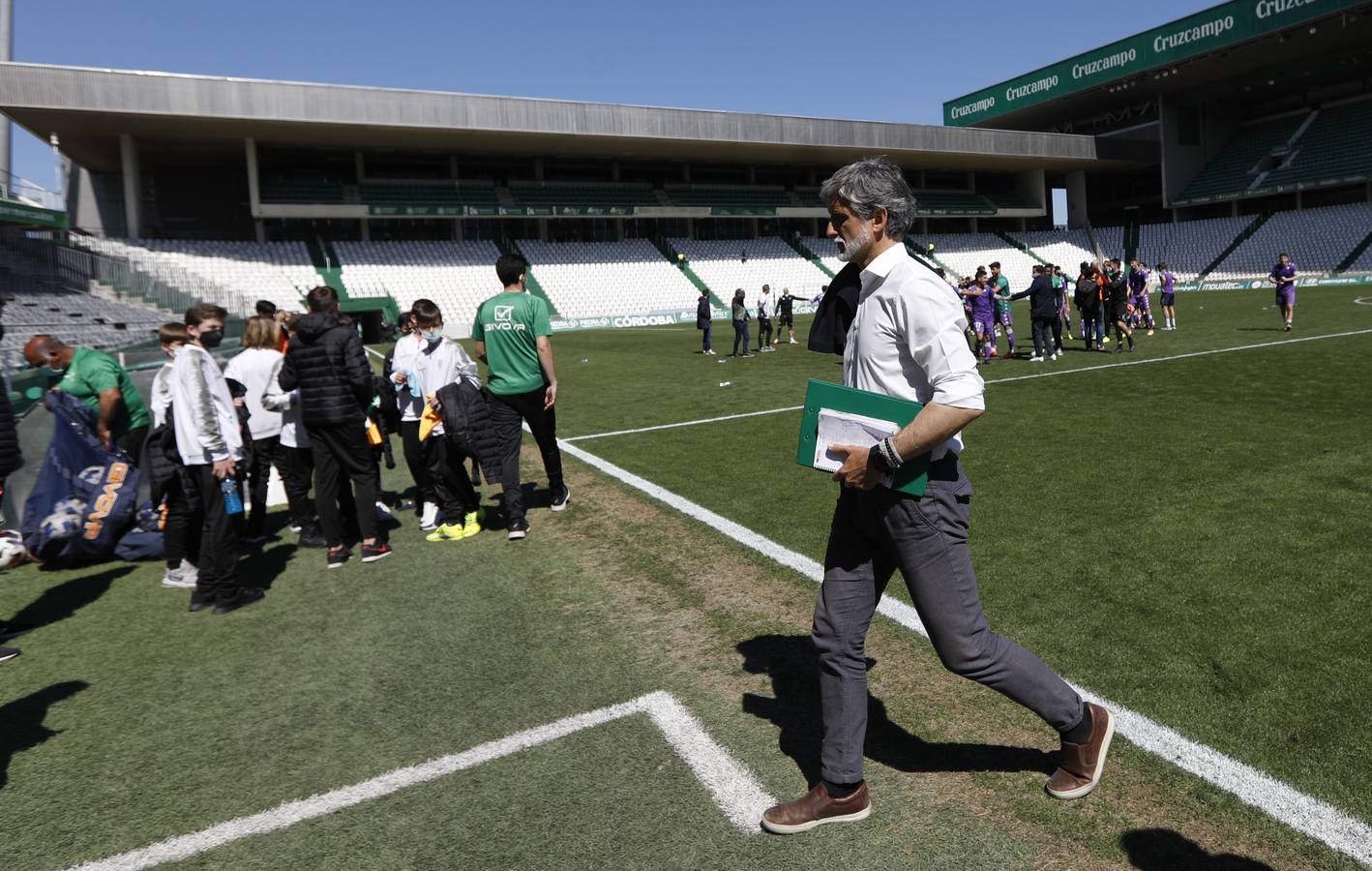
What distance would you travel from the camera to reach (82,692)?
13.2 feet

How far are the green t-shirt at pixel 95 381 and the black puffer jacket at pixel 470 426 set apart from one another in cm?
271

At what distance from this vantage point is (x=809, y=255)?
50500 mm

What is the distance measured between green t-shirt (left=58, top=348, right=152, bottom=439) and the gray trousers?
6.42m

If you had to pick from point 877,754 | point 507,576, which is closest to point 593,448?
point 507,576

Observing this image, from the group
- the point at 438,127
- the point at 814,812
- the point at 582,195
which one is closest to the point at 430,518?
the point at 814,812

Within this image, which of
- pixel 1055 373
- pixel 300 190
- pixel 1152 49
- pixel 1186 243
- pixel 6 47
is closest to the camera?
pixel 1055 373

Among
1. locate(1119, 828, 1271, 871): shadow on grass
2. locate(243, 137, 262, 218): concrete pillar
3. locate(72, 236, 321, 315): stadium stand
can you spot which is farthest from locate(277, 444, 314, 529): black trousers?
locate(243, 137, 262, 218): concrete pillar

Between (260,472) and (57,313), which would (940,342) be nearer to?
(260,472)

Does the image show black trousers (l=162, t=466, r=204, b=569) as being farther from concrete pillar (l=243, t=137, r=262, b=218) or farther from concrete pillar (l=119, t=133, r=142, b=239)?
concrete pillar (l=119, t=133, r=142, b=239)

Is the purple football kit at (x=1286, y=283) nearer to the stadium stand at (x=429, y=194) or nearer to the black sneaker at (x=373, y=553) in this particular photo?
the black sneaker at (x=373, y=553)

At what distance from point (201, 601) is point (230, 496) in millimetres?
740

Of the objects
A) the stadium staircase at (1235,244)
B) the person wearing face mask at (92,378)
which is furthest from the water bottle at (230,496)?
the stadium staircase at (1235,244)

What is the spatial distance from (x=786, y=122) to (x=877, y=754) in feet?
156

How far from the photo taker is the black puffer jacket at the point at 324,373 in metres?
5.67
